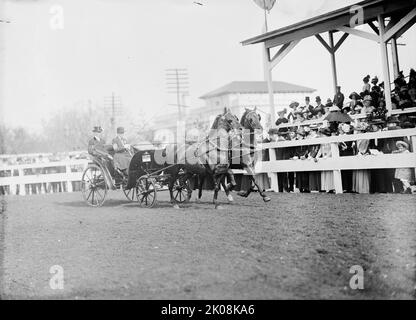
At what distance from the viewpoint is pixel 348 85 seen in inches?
558

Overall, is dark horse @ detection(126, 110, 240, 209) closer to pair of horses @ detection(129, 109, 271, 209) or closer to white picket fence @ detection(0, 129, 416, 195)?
pair of horses @ detection(129, 109, 271, 209)

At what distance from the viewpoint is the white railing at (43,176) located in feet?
57.0

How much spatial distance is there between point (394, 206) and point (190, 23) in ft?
14.0

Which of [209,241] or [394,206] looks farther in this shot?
[394,206]

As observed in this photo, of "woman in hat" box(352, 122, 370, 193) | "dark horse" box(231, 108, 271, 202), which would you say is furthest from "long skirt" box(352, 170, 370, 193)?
"dark horse" box(231, 108, 271, 202)

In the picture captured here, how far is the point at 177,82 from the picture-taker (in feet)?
28.5

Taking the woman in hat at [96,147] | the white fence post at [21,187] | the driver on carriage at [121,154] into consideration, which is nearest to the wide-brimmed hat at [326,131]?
the driver on carriage at [121,154]

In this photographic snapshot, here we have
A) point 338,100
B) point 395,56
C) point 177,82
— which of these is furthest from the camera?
point 395,56

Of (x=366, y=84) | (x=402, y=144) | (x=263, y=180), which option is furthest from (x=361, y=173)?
→ (x=366, y=84)

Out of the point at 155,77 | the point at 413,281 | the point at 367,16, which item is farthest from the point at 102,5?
the point at 367,16

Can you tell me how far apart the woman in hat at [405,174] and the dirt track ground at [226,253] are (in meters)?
0.42

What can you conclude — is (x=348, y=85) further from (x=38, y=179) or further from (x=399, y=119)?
(x=38, y=179)

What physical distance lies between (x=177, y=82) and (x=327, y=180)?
419cm

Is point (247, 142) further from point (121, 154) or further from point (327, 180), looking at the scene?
point (121, 154)
